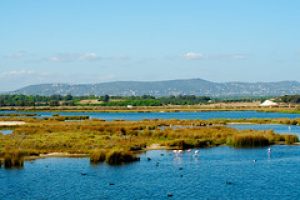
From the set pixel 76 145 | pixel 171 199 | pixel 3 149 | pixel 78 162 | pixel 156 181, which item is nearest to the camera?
pixel 171 199

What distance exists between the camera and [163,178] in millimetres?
36094

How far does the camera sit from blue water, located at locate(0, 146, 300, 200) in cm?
3138

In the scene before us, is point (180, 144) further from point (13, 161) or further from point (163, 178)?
point (13, 161)

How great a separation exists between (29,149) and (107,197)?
18.8 m

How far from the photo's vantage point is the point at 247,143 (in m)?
54.1

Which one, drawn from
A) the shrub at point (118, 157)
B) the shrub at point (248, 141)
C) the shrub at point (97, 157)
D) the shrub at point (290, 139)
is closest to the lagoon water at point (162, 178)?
the shrub at point (97, 157)

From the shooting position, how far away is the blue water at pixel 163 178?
103 ft

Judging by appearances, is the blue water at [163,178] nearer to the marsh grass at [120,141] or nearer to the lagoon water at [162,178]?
the lagoon water at [162,178]

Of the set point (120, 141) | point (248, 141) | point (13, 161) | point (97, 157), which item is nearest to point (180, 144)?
point (120, 141)

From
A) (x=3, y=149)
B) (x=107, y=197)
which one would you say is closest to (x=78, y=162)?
(x=3, y=149)

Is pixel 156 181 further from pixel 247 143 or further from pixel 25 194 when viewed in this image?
pixel 247 143

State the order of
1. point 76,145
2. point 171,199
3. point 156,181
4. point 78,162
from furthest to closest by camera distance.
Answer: point 76,145, point 78,162, point 156,181, point 171,199

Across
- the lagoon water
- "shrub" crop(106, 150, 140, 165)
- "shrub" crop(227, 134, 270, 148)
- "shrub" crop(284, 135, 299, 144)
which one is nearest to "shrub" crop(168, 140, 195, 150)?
"shrub" crop(227, 134, 270, 148)

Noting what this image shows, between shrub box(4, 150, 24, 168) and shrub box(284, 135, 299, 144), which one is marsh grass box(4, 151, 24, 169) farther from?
shrub box(284, 135, 299, 144)
